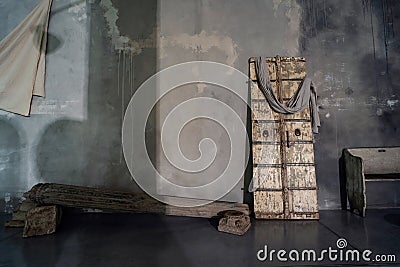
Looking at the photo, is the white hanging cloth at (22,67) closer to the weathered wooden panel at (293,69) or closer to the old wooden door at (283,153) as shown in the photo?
the old wooden door at (283,153)

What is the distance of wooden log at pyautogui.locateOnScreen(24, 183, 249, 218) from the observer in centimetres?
319

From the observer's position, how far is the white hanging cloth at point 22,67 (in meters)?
3.91

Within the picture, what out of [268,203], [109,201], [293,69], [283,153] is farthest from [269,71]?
[109,201]

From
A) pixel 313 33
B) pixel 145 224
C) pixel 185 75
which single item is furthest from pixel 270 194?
pixel 313 33

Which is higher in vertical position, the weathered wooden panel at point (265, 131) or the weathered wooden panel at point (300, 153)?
the weathered wooden panel at point (265, 131)

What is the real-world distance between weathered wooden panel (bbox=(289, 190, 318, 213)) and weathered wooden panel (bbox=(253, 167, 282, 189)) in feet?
0.67

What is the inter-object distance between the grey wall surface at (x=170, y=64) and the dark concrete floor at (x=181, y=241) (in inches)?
29.9

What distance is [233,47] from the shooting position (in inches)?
155

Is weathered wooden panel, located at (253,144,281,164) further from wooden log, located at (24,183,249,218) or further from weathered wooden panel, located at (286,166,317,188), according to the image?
wooden log, located at (24,183,249,218)

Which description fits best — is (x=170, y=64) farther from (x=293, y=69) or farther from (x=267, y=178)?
(x=267, y=178)

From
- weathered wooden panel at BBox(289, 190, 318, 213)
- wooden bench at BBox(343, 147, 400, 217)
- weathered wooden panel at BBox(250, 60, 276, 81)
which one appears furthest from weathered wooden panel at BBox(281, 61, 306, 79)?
weathered wooden panel at BBox(289, 190, 318, 213)

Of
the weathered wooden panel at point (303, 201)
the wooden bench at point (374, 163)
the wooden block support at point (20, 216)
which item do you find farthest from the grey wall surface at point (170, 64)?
the wooden block support at point (20, 216)

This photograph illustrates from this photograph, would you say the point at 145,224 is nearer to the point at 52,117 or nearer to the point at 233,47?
the point at 52,117

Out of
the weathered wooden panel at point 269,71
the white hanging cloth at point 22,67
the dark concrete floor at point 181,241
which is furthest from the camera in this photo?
the white hanging cloth at point 22,67
